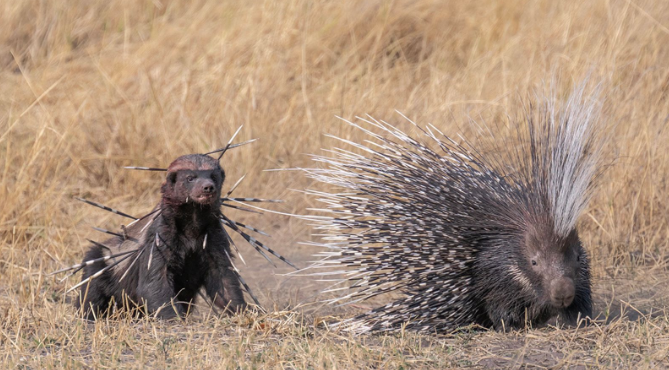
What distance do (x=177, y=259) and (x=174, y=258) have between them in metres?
0.02

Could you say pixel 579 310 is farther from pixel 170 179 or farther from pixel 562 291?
pixel 170 179

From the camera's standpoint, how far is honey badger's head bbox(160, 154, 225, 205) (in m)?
A: 3.91

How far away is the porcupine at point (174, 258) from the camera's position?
4051 millimetres

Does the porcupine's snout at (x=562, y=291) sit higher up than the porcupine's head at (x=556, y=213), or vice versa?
the porcupine's head at (x=556, y=213)

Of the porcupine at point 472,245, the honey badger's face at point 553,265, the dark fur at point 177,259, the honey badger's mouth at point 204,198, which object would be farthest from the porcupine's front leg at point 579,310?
the honey badger's mouth at point 204,198

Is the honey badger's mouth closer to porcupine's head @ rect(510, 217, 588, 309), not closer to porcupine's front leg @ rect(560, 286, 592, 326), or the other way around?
porcupine's head @ rect(510, 217, 588, 309)

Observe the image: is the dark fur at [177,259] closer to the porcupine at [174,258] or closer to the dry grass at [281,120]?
the porcupine at [174,258]

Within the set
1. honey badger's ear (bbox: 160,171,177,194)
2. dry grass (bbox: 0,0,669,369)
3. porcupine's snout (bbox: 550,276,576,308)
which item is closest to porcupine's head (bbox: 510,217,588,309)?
porcupine's snout (bbox: 550,276,576,308)

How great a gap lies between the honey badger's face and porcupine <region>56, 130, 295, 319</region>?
1125 mm

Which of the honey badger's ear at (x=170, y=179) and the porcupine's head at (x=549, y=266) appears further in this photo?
the honey badger's ear at (x=170, y=179)

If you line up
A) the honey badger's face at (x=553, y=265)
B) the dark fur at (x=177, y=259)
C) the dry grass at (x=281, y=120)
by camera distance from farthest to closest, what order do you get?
1. the dark fur at (x=177, y=259)
2. the honey badger's face at (x=553, y=265)
3. the dry grass at (x=281, y=120)

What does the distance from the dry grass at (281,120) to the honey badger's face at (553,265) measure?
179mm

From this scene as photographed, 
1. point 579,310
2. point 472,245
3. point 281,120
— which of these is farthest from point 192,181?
point 281,120

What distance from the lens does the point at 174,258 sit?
4.13 meters
